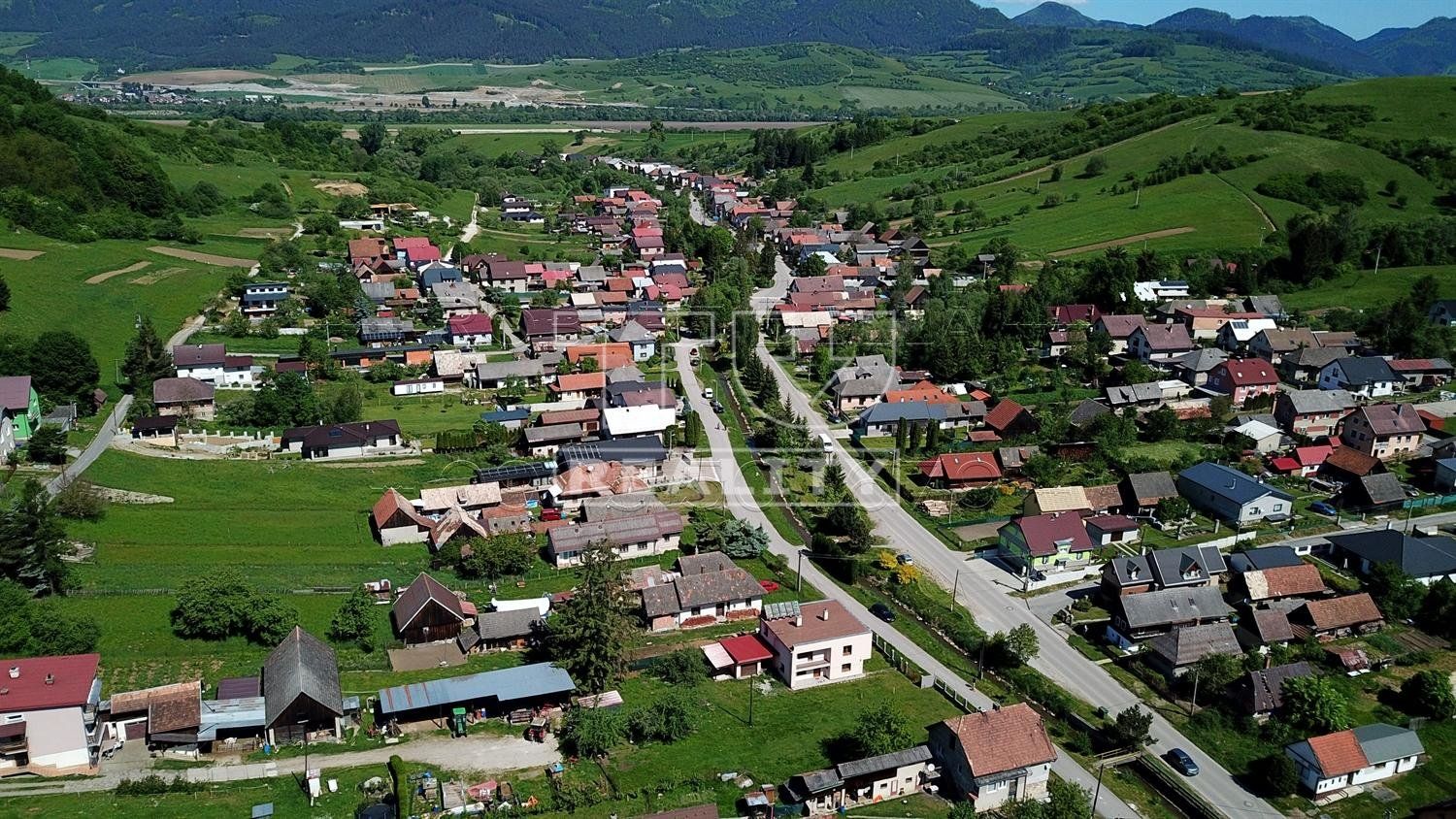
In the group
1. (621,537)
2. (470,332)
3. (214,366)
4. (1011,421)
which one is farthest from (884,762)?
(470,332)

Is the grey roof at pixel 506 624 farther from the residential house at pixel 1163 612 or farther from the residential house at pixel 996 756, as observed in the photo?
the residential house at pixel 1163 612

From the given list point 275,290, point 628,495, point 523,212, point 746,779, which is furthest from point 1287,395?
point 523,212

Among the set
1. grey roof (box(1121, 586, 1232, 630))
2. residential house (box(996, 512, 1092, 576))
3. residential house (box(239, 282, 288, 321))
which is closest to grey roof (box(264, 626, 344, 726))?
residential house (box(996, 512, 1092, 576))

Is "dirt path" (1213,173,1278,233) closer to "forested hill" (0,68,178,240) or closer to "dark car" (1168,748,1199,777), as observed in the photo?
"dark car" (1168,748,1199,777)

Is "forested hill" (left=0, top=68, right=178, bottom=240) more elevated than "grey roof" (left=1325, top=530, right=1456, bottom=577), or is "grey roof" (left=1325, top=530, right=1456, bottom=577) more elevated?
"forested hill" (left=0, top=68, right=178, bottom=240)

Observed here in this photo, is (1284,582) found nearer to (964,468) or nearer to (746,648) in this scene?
(964,468)

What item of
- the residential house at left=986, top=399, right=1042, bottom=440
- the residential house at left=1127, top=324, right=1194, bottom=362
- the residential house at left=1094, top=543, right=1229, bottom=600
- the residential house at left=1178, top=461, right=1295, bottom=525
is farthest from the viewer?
the residential house at left=1127, top=324, right=1194, bottom=362
